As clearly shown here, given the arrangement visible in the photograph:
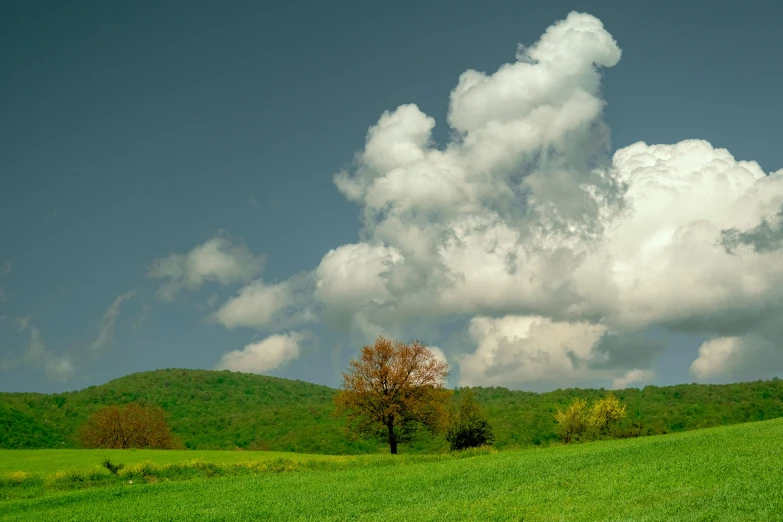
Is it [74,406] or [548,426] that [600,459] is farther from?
[74,406]

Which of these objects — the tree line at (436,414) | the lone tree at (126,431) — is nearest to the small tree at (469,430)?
the tree line at (436,414)

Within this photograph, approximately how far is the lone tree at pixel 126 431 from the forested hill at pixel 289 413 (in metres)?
6.84

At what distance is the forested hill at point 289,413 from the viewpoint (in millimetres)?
94062

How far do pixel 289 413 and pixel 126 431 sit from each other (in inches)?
1222

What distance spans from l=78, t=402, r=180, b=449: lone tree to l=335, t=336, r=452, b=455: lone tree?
4460 cm

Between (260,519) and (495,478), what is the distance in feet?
41.0

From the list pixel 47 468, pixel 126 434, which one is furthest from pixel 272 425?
pixel 47 468

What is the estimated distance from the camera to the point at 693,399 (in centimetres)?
11344

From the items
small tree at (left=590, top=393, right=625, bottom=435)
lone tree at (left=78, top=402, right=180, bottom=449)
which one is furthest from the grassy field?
lone tree at (left=78, top=402, right=180, bottom=449)

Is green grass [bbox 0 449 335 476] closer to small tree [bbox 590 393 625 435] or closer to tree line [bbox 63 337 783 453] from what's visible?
tree line [bbox 63 337 783 453]

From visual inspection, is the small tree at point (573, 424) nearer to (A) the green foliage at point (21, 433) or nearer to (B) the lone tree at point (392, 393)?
(B) the lone tree at point (392, 393)

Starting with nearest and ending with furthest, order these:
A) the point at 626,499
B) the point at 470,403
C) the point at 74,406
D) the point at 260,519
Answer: the point at 626,499, the point at 260,519, the point at 470,403, the point at 74,406

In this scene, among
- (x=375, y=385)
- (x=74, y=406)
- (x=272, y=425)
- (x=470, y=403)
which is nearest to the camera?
(x=375, y=385)

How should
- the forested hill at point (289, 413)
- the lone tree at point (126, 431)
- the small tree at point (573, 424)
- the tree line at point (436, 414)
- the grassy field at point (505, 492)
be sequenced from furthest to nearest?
the lone tree at point (126, 431) → the forested hill at point (289, 413) → the small tree at point (573, 424) → the tree line at point (436, 414) → the grassy field at point (505, 492)
